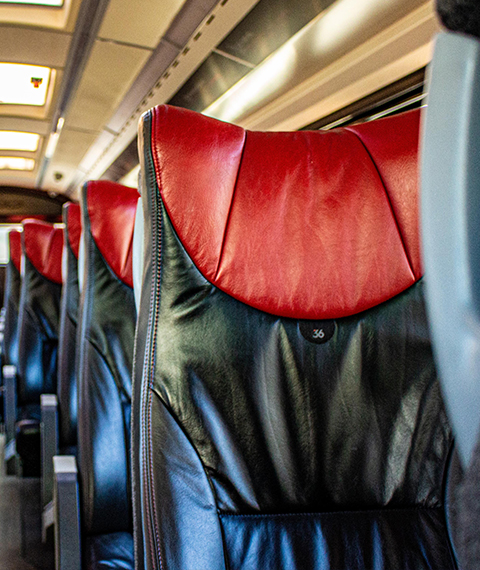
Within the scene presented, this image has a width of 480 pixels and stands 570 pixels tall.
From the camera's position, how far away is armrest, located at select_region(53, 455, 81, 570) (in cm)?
156

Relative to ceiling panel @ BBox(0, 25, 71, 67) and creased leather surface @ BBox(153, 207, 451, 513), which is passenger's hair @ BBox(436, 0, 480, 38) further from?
ceiling panel @ BBox(0, 25, 71, 67)

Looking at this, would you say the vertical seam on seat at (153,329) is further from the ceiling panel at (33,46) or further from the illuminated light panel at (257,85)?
the ceiling panel at (33,46)

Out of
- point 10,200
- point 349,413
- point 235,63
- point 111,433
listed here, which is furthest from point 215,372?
point 10,200

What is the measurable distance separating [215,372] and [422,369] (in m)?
0.37

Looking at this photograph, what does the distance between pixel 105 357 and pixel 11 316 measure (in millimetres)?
3096

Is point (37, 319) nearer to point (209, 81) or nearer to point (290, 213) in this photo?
point (209, 81)

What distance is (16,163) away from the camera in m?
10.2

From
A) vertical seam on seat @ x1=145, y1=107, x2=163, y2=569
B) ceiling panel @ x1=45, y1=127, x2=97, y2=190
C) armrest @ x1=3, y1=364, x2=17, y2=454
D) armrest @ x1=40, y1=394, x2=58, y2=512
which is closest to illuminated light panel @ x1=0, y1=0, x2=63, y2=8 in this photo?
armrest @ x1=3, y1=364, x2=17, y2=454

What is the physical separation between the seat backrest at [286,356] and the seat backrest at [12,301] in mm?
3782

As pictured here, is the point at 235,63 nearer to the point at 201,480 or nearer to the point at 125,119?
the point at 125,119

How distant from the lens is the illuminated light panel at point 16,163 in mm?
9852

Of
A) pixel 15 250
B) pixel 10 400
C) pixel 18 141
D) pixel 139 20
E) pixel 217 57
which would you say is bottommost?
pixel 10 400

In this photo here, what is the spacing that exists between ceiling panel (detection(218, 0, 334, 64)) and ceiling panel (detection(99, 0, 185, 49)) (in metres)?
0.46

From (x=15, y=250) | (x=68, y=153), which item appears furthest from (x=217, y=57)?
(x=68, y=153)
